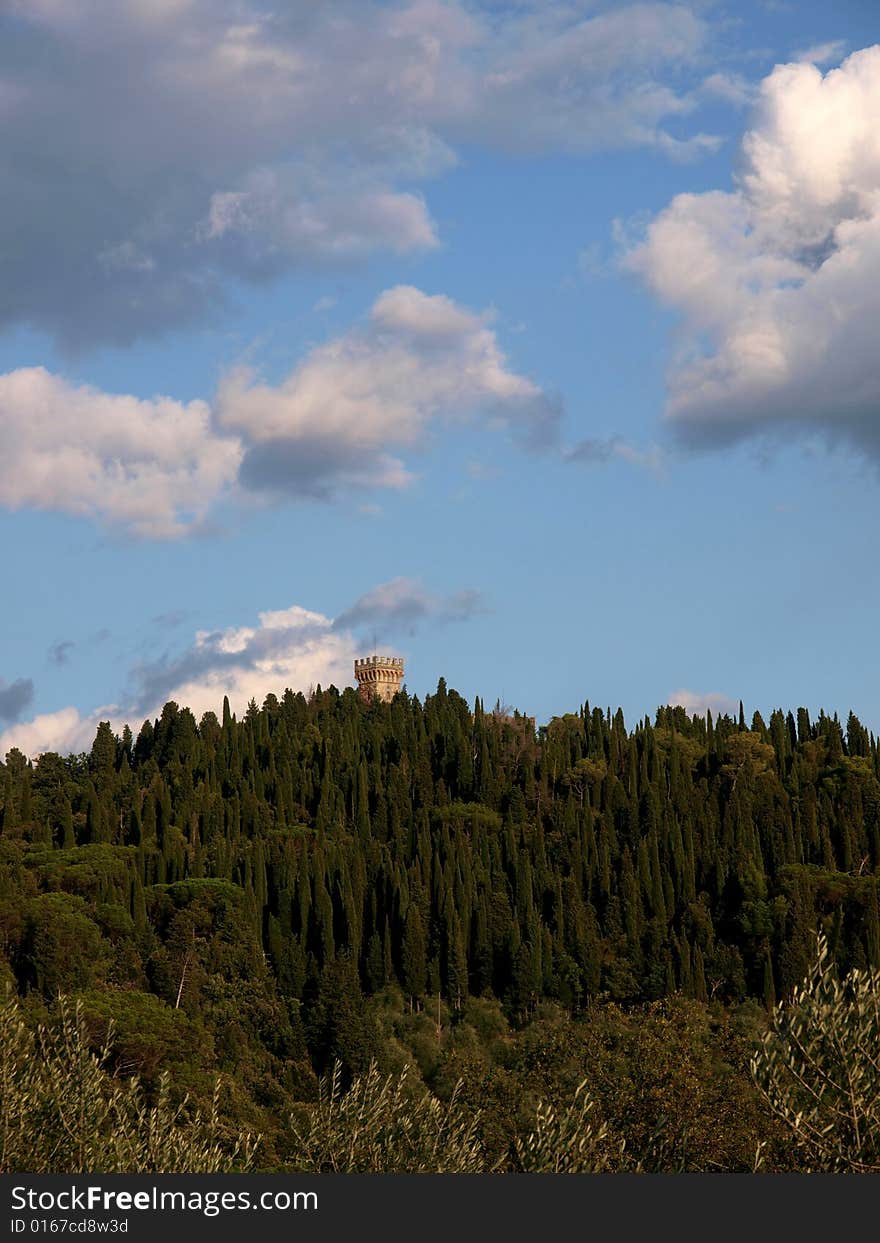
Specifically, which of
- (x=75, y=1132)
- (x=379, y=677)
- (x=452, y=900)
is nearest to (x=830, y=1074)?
(x=75, y=1132)

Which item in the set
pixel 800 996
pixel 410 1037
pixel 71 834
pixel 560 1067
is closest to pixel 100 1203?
pixel 800 996

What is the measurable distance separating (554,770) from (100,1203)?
314 feet

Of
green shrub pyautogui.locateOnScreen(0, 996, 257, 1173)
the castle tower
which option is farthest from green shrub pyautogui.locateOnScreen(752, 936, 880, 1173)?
the castle tower

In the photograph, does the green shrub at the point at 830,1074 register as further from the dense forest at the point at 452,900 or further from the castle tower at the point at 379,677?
the castle tower at the point at 379,677

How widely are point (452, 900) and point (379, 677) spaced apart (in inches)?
2811

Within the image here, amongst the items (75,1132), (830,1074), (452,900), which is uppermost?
(452,900)

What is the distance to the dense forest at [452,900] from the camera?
2486 inches

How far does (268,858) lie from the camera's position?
98.1m

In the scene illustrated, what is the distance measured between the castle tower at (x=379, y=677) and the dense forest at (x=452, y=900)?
2584 cm

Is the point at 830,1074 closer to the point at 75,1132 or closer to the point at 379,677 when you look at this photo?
the point at 75,1132

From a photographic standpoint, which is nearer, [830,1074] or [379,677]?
[830,1074]

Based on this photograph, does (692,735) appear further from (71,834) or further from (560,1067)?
Result: (560,1067)

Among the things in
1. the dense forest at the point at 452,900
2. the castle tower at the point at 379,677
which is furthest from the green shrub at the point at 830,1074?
the castle tower at the point at 379,677

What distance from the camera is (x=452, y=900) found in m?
90.8
